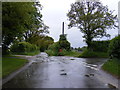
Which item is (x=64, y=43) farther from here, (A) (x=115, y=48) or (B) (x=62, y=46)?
(A) (x=115, y=48)

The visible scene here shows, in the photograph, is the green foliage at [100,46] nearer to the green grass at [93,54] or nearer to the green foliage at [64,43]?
the green grass at [93,54]

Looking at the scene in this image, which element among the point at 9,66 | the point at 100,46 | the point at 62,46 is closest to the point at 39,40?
the point at 62,46

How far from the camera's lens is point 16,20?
44.3ft

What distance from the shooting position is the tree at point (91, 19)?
28.6 meters

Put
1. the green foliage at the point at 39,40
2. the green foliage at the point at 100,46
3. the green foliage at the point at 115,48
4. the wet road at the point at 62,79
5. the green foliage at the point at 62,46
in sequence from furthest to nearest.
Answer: the green foliage at the point at 39,40 < the green foliage at the point at 62,46 < the green foliage at the point at 100,46 < the green foliage at the point at 115,48 < the wet road at the point at 62,79

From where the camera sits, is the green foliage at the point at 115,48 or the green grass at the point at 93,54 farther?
the green grass at the point at 93,54

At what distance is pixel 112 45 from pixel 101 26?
17.4 metres

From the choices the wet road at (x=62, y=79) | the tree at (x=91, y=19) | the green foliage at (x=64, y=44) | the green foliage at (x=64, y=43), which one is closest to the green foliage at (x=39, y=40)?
the green foliage at (x=64, y=43)

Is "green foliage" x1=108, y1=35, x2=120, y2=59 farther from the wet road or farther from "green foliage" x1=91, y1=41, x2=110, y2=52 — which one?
"green foliage" x1=91, y1=41, x2=110, y2=52

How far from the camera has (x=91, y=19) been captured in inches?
1120

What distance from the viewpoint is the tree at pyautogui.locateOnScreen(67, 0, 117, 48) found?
93.7 feet

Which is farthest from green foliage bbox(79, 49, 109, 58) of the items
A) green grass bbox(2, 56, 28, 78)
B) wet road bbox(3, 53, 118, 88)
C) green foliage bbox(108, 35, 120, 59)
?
wet road bbox(3, 53, 118, 88)

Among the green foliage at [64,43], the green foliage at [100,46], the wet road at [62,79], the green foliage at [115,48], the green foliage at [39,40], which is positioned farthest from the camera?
the green foliage at [39,40]

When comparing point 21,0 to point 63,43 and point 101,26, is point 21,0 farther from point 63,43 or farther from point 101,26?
point 63,43
